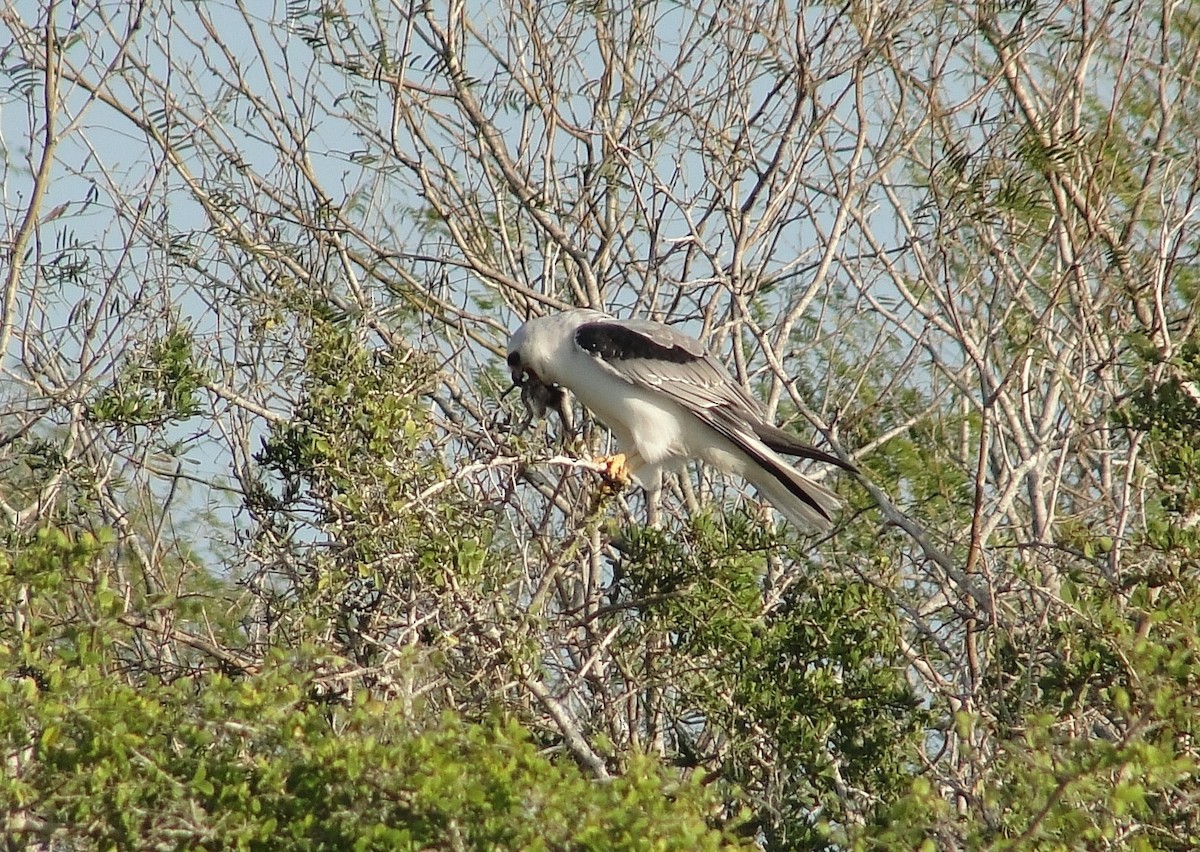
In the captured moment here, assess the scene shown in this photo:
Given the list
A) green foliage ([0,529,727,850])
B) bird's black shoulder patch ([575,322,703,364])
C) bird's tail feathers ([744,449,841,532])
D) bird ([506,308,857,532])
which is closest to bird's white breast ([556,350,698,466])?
bird ([506,308,857,532])

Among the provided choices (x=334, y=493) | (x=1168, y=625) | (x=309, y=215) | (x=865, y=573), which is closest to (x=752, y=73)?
(x=309, y=215)

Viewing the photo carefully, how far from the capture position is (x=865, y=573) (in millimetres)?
4633

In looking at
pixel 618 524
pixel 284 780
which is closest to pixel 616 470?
pixel 618 524

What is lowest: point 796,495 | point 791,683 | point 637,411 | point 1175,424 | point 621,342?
point 791,683

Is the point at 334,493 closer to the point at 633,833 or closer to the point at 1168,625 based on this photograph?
the point at 633,833

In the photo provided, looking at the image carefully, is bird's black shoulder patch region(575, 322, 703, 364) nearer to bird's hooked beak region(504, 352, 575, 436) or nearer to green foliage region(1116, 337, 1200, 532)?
bird's hooked beak region(504, 352, 575, 436)

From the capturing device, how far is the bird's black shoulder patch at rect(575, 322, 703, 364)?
5.95 m

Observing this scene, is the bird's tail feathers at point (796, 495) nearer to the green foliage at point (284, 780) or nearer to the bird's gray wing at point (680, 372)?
the bird's gray wing at point (680, 372)

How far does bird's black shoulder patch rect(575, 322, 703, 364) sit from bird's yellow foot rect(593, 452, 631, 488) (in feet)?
1.27

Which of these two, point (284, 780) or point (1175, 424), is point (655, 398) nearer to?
point (1175, 424)

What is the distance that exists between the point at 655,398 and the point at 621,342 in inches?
14.5

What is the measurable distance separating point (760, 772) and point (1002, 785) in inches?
53.2

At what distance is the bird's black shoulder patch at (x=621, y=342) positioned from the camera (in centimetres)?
595

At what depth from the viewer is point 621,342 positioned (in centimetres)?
596
